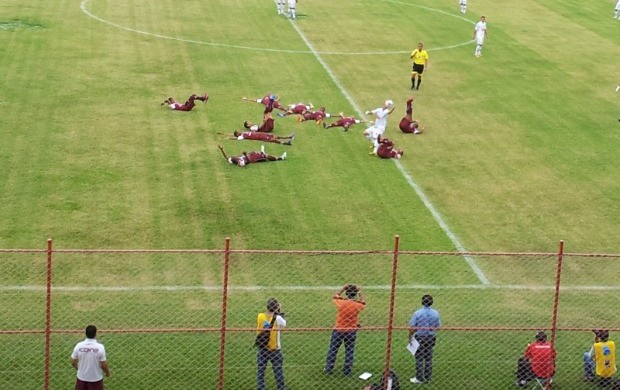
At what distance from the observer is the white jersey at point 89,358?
1550 cm

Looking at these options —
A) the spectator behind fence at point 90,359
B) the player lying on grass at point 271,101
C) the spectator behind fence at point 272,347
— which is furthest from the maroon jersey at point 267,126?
the spectator behind fence at point 90,359

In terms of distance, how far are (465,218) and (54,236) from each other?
9.44 m

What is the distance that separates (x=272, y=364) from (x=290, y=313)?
118 inches

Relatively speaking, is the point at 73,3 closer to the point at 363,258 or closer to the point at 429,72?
the point at 429,72

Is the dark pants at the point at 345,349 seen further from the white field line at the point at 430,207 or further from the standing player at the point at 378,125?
the standing player at the point at 378,125

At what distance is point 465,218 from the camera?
25.4 metres

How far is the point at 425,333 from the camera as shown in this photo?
17.4 metres

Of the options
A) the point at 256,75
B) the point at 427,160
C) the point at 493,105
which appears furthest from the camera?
the point at 256,75

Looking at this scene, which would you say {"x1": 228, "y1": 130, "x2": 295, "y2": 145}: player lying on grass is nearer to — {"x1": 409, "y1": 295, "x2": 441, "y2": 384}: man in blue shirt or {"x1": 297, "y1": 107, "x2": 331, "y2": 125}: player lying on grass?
{"x1": 297, "y1": 107, "x2": 331, "y2": 125}: player lying on grass

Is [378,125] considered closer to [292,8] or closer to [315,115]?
[315,115]

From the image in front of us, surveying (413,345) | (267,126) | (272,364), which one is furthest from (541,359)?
(267,126)

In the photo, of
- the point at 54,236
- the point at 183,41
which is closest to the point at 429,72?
the point at 183,41

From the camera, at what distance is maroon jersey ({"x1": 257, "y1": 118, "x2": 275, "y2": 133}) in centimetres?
3034

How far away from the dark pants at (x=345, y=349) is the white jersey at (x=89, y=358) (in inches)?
156
